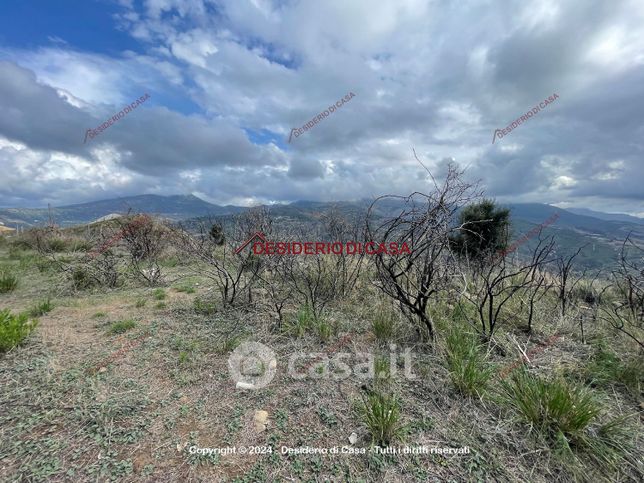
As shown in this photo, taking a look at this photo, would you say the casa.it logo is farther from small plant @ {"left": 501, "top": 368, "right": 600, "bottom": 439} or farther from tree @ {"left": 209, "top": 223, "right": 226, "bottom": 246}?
small plant @ {"left": 501, "top": 368, "right": 600, "bottom": 439}

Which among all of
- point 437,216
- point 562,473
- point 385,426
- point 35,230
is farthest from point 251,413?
point 35,230

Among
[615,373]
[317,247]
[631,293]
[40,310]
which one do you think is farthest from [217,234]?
[631,293]

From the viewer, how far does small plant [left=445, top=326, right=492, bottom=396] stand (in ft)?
8.07

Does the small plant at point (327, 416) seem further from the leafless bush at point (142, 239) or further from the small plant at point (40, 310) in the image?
the leafless bush at point (142, 239)

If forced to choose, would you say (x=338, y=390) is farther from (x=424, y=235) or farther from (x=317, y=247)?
(x=317, y=247)

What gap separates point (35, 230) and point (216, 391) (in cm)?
→ 1518

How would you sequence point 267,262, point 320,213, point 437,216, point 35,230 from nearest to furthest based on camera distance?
point 437,216, point 267,262, point 320,213, point 35,230

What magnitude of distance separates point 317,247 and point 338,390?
3452 mm

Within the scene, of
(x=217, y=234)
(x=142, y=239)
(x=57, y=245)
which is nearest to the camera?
(x=217, y=234)

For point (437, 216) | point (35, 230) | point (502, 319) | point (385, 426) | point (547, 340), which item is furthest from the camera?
point (35, 230)

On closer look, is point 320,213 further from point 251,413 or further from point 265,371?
point 251,413

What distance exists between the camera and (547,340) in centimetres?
357

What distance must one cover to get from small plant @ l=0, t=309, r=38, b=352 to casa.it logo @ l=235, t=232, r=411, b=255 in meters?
2.87

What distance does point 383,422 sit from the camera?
2.02m
